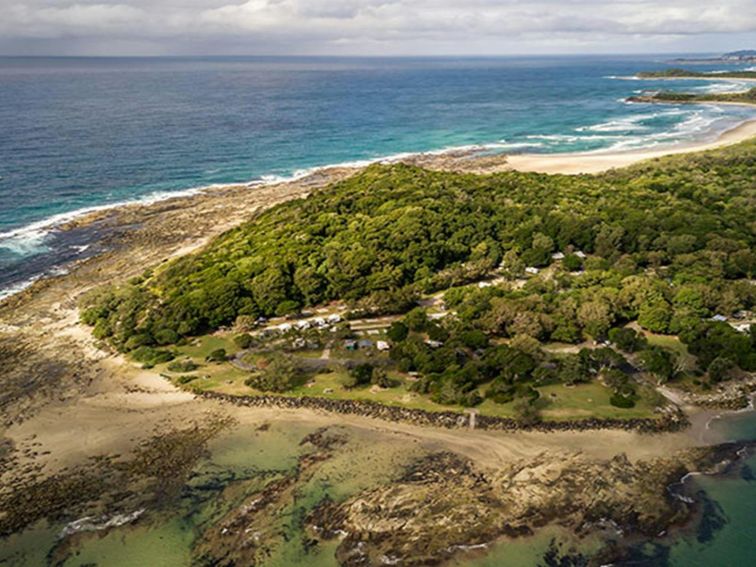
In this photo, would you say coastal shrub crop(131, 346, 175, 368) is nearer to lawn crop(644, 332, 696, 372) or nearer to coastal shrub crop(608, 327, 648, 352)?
coastal shrub crop(608, 327, 648, 352)

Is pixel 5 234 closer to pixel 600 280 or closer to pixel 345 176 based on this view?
pixel 345 176

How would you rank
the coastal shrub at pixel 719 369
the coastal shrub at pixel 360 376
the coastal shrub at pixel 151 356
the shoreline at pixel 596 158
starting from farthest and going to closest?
1. the shoreline at pixel 596 158
2. the coastal shrub at pixel 151 356
3. the coastal shrub at pixel 360 376
4. the coastal shrub at pixel 719 369

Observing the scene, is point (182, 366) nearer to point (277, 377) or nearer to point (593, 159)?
point (277, 377)

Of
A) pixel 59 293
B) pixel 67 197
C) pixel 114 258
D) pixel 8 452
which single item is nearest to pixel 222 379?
pixel 8 452

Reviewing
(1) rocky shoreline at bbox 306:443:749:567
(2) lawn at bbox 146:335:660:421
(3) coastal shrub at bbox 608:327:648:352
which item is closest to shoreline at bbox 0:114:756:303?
(2) lawn at bbox 146:335:660:421

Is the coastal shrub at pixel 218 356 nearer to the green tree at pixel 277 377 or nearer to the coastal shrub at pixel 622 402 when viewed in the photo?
the green tree at pixel 277 377

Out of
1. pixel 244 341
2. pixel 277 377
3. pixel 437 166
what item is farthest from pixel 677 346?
pixel 437 166

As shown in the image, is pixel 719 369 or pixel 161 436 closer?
pixel 161 436

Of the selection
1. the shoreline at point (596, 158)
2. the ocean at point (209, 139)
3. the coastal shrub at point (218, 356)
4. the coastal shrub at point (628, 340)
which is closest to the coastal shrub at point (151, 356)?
the coastal shrub at point (218, 356)
